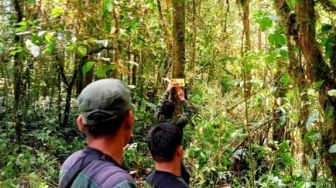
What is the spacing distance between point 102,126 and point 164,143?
105 cm

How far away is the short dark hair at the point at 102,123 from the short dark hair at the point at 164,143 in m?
1.03

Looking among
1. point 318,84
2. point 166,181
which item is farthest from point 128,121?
point 318,84

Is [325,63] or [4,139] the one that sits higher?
[325,63]

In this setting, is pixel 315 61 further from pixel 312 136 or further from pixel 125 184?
pixel 125 184

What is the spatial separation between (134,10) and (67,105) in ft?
14.8

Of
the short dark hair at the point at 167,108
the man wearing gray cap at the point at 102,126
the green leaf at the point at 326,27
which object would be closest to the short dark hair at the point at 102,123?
the man wearing gray cap at the point at 102,126

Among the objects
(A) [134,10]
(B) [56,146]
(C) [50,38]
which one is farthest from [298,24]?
(B) [56,146]

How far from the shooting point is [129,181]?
153 cm

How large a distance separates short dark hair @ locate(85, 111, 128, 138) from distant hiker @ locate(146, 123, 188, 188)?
101 centimetres

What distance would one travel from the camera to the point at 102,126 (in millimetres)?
1656

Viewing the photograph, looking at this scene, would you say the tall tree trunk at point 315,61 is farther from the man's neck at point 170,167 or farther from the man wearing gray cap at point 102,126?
the man wearing gray cap at point 102,126

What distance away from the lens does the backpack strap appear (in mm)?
1624

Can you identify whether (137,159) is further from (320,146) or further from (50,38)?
(320,146)

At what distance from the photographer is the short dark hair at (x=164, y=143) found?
268 centimetres
